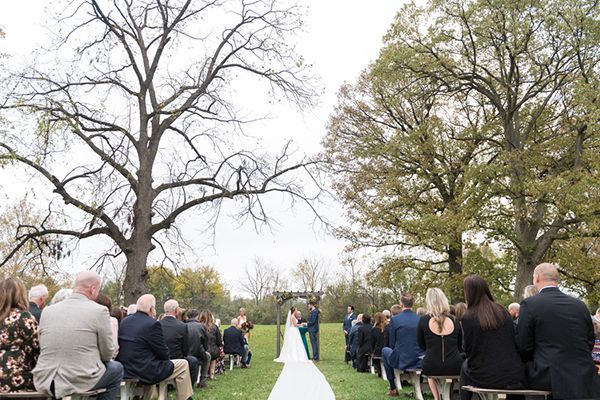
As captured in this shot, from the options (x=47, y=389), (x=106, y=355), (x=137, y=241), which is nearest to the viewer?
(x=47, y=389)

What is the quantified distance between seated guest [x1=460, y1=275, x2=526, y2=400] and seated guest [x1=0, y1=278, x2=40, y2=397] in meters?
4.67

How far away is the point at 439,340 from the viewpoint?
812cm

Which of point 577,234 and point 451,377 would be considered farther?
point 577,234

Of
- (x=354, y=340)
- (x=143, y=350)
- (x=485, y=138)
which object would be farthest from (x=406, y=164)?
(x=143, y=350)

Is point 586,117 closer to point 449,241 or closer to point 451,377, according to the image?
point 449,241

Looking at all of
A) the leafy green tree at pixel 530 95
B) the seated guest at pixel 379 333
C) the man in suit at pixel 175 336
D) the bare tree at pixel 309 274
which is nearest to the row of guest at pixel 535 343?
the man in suit at pixel 175 336

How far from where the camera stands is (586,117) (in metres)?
18.2

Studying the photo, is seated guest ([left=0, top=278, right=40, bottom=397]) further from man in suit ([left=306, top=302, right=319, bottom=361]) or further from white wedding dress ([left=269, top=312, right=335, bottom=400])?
man in suit ([left=306, top=302, right=319, bottom=361])

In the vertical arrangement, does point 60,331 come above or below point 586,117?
below

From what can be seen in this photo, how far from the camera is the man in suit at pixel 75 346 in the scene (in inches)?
220

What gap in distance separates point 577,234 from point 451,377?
1243 centimetres

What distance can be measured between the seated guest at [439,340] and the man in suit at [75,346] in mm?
4389

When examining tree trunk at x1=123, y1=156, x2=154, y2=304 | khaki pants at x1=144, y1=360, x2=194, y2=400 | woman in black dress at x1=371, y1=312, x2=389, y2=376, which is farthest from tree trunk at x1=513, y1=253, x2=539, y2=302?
khaki pants at x1=144, y1=360, x2=194, y2=400

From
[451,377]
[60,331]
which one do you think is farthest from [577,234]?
[60,331]
